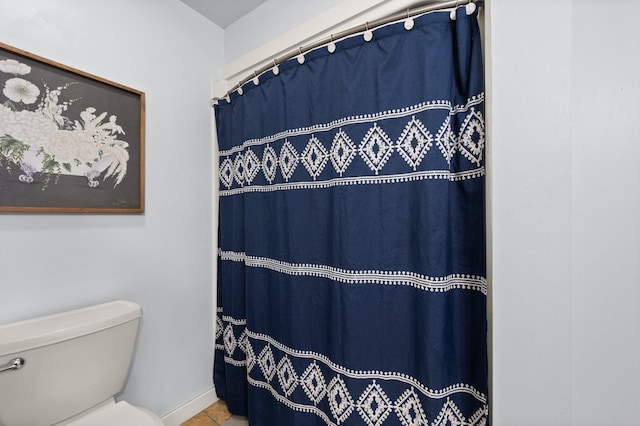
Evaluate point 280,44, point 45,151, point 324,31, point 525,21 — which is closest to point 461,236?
point 525,21

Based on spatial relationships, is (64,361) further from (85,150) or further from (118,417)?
(85,150)

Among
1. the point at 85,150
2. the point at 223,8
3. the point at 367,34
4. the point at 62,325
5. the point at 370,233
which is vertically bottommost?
the point at 62,325

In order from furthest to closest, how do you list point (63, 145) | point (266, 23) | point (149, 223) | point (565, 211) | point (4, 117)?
point (266, 23)
point (149, 223)
point (63, 145)
point (4, 117)
point (565, 211)

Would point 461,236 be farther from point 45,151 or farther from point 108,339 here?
point 45,151

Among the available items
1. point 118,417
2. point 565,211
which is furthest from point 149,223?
point 565,211

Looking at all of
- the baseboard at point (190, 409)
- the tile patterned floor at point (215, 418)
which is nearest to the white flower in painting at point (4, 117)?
the baseboard at point (190, 409)

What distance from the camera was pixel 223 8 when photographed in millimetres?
1451

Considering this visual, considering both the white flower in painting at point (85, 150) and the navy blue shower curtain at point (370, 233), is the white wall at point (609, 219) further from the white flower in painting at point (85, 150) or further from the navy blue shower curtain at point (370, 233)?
the white flower in painting at point (85, 150)

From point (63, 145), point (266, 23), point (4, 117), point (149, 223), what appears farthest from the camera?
point (266, 23)

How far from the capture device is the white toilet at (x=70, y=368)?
80 cm

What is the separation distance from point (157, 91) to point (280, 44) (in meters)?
0.67

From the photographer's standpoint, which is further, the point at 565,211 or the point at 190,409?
the point at 190,409

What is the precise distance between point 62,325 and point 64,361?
12cm

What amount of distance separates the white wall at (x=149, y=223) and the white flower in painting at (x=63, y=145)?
0.76 feet
